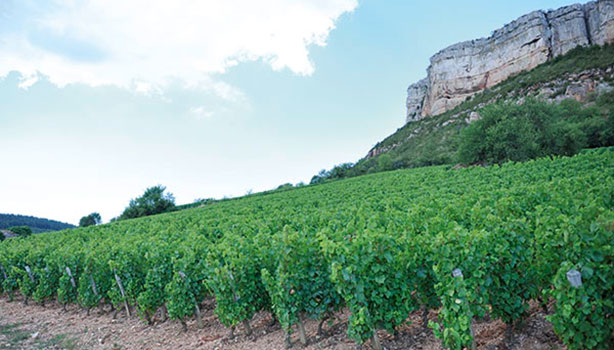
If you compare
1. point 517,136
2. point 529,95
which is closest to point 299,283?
point 517,136

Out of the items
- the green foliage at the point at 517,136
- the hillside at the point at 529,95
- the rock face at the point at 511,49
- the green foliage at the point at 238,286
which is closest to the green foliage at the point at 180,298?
the green foliage at the point at 238,286

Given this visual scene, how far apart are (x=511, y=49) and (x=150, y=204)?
81190mm

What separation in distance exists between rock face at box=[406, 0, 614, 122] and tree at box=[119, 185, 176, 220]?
218 ft

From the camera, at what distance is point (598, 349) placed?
11.9 feet

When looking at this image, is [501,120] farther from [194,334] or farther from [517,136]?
[194,334]

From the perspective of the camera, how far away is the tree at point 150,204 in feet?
167

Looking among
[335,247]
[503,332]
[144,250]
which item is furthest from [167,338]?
[503,332]

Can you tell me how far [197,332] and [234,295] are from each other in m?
1.84

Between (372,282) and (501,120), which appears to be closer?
(372,282)

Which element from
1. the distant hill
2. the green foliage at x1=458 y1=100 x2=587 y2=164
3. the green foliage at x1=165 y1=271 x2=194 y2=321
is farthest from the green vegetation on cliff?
the distant hill

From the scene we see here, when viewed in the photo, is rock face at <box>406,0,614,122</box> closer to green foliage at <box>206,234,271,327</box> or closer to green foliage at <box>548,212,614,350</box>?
green foliage at <box>548,212,614,350</box>

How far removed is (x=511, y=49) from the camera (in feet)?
254

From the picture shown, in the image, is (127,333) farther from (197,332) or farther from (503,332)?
(503,332)

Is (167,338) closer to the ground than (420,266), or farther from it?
closer to the ground
